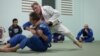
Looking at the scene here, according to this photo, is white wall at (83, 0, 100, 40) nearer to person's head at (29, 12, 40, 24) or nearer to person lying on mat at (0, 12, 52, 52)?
person lying on mat at (0, 12, 52, 52)

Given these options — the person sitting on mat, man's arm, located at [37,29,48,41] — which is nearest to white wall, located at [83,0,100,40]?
the person sitting on mat

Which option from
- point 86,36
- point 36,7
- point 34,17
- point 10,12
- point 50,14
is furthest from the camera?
point 86,36

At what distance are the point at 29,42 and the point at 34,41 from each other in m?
0.09

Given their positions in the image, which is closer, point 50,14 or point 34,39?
point 34,39

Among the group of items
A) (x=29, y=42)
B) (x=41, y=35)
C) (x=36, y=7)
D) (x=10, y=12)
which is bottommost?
(x=29, y=42)

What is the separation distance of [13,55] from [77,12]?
7.83 m

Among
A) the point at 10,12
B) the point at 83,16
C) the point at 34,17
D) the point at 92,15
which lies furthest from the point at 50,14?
the point at 92,15

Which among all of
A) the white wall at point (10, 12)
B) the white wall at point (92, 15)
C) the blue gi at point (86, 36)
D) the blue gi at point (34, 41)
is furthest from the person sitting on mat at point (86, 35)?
the blue gi at point (34, 41)

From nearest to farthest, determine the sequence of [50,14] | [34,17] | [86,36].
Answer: [34,17]
[50,14]
[86,36]

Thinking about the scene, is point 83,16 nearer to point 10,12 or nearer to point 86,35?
point 86,35

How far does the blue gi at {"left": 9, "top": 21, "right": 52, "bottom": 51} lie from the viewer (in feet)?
15.7

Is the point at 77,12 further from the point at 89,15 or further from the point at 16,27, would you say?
the point at 16,27

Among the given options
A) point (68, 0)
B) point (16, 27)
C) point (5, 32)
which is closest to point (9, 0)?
point (5, 32)

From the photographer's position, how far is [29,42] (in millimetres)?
4883
